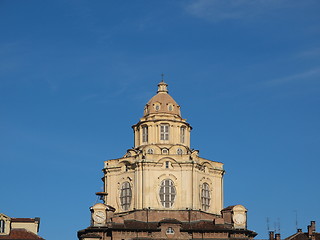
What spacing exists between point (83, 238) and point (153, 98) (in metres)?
30.0

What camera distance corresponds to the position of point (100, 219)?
143500 mm

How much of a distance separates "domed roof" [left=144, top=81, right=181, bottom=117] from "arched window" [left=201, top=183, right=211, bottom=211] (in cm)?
1320

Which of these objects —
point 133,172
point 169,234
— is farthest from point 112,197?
point 169,234

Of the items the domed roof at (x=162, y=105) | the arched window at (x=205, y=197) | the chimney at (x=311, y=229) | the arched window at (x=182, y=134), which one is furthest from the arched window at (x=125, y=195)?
the chimney at (x=311, y=229)

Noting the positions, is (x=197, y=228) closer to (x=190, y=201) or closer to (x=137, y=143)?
(x=190, y=201)

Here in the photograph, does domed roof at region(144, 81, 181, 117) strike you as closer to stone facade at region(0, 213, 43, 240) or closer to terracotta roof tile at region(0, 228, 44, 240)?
stone facade at region(0, 213, 43, 240)

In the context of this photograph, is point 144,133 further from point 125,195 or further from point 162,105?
point 125,195

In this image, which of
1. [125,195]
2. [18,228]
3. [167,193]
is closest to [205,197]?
[167,193]

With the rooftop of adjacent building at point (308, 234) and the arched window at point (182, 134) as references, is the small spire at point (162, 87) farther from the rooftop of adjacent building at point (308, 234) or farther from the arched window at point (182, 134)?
the rooftop of adjacent building at point (308, 234)

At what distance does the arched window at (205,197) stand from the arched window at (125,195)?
11556 mm

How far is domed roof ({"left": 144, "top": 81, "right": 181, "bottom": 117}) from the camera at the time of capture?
158m

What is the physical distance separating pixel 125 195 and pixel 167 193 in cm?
687

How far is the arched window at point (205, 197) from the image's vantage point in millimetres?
152375

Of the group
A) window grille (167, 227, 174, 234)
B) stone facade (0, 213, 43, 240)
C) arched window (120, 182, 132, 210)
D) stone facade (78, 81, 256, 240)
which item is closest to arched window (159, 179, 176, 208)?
stone facade (78, 81, 256, 240)
